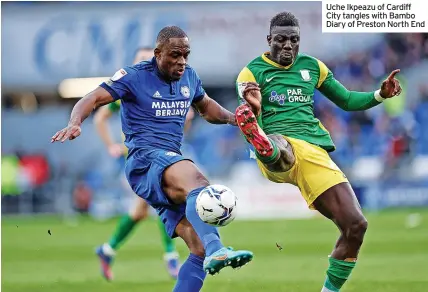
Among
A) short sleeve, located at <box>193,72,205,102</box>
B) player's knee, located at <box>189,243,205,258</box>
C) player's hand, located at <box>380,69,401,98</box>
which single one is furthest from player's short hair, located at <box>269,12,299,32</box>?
player's knee, located at <box>189,243,205,258</box>

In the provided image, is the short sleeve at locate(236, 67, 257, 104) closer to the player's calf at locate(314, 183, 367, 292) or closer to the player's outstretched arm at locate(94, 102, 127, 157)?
the player's calf at locate(314, 183, 367, 292)

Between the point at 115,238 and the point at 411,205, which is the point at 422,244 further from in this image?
the point at 411,205

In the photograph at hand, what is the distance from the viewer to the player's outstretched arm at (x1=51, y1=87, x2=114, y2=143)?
655 centimetres

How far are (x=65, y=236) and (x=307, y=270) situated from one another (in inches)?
298

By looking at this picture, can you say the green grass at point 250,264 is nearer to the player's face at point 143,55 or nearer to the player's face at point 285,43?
the player's face at point 285,43

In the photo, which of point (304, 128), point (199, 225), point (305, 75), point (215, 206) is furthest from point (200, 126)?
point (215, 206)

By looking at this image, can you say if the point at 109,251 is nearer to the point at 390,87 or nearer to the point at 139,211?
the point at 139,211

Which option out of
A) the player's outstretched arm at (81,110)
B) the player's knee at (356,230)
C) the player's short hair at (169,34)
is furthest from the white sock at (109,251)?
the player's short hair at (169,34)

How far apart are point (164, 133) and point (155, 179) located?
528 mm

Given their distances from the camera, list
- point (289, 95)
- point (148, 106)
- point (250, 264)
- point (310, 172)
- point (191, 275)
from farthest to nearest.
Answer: point (250, 264), point (289, 95), point (310, 172), point (148, 106), point (191, 275)

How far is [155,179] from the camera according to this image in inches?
270

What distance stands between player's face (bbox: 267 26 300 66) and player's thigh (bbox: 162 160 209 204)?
1542mm

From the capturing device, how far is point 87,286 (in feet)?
32.3

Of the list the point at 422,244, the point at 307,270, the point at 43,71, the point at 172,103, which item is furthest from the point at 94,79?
the point at 172,103
